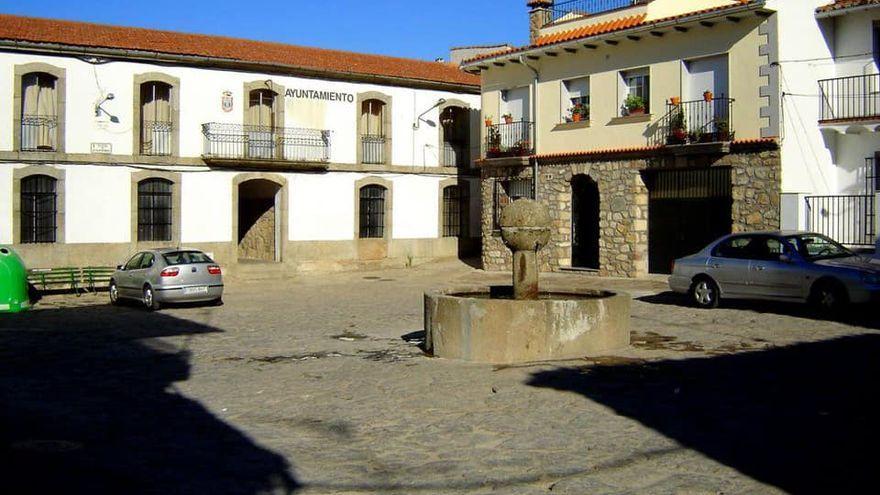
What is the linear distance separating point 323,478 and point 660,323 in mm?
9298

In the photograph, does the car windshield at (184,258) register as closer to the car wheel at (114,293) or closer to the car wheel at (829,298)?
the car wheel at (114,293)

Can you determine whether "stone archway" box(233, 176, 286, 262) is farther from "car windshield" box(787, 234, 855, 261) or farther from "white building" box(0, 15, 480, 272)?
"car windshield" box(787, 234, 855, 261)

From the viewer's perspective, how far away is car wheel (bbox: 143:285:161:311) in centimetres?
1839

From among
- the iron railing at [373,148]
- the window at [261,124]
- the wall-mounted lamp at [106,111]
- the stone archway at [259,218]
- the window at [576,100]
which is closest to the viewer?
the window at [576,100]

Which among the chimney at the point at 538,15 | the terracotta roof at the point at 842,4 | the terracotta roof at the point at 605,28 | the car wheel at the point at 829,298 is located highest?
the chimney at the point at 538,15

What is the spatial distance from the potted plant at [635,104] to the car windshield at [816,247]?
27.7ft

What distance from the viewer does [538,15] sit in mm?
26625

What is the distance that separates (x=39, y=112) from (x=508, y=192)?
1409 centimetres

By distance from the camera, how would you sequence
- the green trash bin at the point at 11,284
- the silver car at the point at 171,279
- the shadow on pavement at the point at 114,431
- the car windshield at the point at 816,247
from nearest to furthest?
the shadow on pavement at the point at 114,431 < the car windshield at the point at 816,247 < the green trash bin at the point at 11,284 < the silver car at the point at 171,279

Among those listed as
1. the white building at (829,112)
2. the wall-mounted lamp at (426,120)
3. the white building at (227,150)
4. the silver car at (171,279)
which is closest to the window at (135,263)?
the silver car at (171,279)

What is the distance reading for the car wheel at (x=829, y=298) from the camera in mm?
13633

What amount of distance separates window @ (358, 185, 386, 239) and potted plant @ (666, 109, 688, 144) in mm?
11955

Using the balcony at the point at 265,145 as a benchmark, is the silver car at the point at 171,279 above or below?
Answer: below

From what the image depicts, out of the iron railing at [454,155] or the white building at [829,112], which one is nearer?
the white building at [829,112]
